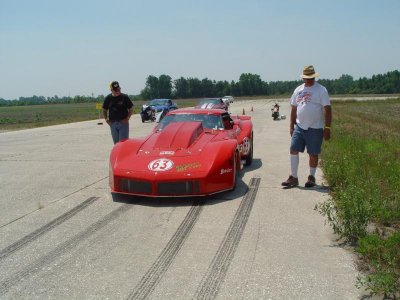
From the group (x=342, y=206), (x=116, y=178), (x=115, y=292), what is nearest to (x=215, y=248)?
(x=115, y=292)

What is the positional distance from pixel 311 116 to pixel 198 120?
2.29 metres

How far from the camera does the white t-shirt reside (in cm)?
664

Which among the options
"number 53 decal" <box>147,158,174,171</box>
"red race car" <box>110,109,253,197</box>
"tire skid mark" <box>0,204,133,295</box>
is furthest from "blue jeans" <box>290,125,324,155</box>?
"tire skid mark" <box>0,204,133,295</box>

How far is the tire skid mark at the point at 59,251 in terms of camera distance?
12.1 ft

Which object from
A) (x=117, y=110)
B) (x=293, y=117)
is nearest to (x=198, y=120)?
(x=117, y=110)

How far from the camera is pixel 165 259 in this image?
160 inches

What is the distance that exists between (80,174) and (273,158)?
426 centimetres

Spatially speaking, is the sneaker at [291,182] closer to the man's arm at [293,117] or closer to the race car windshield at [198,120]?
the man's arm at [293,117]

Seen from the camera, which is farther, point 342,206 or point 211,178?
point 211,178

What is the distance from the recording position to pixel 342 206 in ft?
15.7

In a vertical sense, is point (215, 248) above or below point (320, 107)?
below

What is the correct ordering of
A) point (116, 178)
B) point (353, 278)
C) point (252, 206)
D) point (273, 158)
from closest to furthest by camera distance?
point (353, 278)
point (252, 206)
point (116, 178)
point (273, 158)

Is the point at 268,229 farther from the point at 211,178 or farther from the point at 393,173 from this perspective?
the point at 393,173

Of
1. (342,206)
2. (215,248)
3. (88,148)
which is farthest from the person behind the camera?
(88,148)
